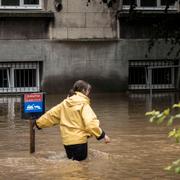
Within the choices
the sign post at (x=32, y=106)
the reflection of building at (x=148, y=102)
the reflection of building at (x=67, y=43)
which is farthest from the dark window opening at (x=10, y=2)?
the sign post at (x=32, y=106)

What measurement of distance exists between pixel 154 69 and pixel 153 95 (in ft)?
7.16

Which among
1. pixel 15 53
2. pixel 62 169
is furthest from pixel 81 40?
pixel 62 169

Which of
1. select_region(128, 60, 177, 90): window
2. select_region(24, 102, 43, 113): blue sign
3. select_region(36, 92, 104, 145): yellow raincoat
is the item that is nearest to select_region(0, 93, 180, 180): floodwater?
select_region(36, 92, 104, 145): yellow raincoat

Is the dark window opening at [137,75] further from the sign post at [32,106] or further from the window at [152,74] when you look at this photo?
the sign post at [32,106]

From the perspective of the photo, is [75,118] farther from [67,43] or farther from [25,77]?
[25,77]

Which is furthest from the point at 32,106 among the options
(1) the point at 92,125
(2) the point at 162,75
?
(2) the point at 162,75

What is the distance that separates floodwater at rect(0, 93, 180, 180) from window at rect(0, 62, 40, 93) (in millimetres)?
5231

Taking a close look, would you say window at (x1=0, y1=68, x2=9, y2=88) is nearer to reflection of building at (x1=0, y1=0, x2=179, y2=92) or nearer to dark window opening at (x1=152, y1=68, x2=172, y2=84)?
reflection of building at (x1=0, y1=0, x2=179, y2=92)

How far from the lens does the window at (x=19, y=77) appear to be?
22.0 metres

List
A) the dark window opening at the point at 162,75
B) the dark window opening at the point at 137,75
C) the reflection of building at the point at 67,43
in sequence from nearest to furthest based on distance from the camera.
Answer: the reflection of building at the point at 67,43 < the dark window opening at the point at 137,75 < the dark window opening at the point at 162,75

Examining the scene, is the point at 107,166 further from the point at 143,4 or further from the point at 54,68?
the point at 143,4

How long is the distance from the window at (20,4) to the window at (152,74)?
388 centimetres

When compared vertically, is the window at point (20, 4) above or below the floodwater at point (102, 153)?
above

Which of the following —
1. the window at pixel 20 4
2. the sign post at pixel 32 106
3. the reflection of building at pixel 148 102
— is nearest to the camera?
the sign post at pixel 32 106
